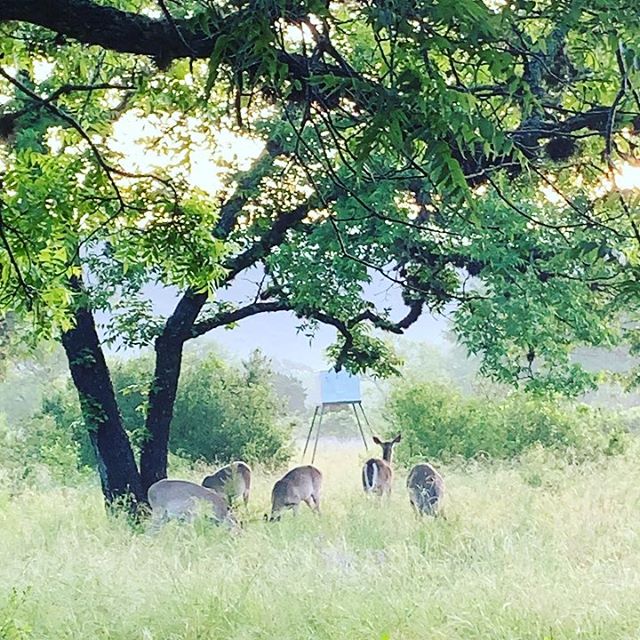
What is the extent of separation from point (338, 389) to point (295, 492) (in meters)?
1.28

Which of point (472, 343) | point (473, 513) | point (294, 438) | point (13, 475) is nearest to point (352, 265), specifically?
point (472, 343)

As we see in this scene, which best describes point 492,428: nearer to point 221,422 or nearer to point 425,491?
point 425,491

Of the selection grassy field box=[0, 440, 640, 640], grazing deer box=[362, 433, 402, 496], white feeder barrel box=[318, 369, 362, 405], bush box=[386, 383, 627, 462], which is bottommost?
grassy field box=[0, 440, 640, 640]

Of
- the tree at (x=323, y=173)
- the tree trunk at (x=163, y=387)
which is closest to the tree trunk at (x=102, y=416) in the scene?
the tree at (x=323, y=173)

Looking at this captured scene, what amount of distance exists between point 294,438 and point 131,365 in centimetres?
144

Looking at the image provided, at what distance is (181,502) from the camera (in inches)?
168

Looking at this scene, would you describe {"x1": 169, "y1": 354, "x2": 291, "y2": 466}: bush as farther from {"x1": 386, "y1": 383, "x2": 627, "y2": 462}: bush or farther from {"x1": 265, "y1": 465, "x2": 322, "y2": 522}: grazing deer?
{"x1": 265, "y1": 465, "x2": 322, "y2": 522}: grazing deer

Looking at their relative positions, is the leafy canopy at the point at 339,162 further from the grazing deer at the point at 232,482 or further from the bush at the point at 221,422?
the bush at the point at 221,422

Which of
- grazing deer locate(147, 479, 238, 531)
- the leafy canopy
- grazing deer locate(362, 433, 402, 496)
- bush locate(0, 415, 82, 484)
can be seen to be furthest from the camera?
bush locate(0, 415, 82, 484)

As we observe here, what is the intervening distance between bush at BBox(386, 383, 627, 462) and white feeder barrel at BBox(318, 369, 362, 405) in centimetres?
69

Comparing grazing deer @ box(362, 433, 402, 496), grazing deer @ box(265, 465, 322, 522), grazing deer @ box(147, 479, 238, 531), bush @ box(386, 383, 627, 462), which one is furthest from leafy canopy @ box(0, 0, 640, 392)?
bush @ box(386, 383, 627, 462)

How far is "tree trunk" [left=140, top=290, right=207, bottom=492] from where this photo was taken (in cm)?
486

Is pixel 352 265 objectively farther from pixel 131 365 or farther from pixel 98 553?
pixel 131 365

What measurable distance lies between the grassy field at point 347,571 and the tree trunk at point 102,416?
0.25 metres
